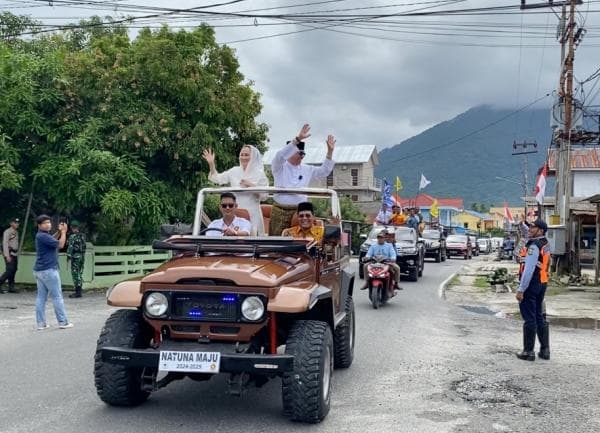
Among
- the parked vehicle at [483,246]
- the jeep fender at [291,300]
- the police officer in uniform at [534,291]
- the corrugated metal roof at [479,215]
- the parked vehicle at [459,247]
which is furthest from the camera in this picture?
the corrugated metal roof at [479,215]

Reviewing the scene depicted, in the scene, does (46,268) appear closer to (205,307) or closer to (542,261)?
(205,307)

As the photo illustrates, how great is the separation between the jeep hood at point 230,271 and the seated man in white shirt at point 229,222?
0.92m

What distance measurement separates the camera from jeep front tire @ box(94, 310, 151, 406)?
5.63m

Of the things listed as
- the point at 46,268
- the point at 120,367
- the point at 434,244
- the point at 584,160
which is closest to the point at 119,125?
the point at 46,268

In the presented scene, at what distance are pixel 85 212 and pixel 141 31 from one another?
534cm

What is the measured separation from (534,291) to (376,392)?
3125mm

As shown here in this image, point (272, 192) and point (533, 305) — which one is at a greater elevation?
point (272, 192)

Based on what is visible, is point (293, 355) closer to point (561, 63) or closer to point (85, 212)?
point (85, 212)

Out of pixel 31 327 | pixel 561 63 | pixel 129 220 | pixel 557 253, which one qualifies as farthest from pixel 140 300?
pixel 561 63

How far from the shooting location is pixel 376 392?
6.89 metres

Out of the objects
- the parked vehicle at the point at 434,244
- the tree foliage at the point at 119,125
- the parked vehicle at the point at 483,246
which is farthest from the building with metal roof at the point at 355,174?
the tree foliage at the point at 119,125

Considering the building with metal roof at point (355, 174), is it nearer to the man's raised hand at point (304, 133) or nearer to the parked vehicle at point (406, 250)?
the parked vehicle at point (406, 250)

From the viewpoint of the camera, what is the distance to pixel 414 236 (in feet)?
74.9

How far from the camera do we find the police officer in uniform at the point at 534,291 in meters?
8.79
